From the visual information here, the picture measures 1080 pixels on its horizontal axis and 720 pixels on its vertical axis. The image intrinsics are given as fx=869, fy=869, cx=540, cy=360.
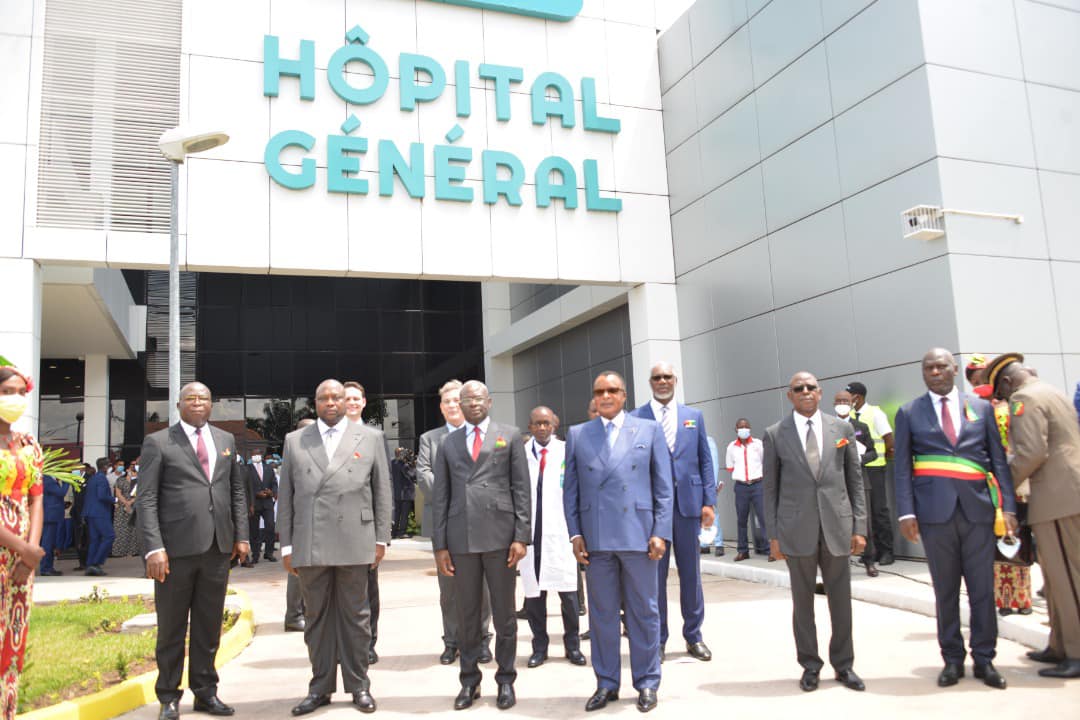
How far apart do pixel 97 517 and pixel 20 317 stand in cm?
423

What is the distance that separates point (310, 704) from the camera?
549 centimetres

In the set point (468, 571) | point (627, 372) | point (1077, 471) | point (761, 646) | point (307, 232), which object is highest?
point (307, 232)

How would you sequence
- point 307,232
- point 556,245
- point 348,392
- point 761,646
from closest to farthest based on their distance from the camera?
point 761,646
point 348,392
point 307,232
point 556,245

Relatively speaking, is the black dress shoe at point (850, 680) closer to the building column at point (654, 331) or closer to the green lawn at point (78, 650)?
the green lawn at point (78, 650)

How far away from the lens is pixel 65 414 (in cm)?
2195

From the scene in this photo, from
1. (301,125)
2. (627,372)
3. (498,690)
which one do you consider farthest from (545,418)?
(627,372)

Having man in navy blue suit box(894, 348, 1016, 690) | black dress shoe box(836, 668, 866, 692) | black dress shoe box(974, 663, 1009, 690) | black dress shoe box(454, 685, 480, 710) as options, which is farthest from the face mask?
black dress shoe box(974, 663, 1009, 690)

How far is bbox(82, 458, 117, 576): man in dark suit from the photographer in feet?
46.2

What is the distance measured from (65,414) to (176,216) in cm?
1507

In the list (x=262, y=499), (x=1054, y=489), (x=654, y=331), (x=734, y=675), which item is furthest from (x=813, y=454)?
(x=262, y=499)

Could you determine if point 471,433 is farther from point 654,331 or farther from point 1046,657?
point 654,331

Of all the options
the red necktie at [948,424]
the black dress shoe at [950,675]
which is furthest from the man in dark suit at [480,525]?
the red necktie at [948,424]

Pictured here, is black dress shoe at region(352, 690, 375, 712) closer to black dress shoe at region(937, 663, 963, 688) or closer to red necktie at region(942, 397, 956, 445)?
black dress shoe at region(937, 663, 963, 688)

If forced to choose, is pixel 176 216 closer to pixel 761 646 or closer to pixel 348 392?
pixel 348 392
